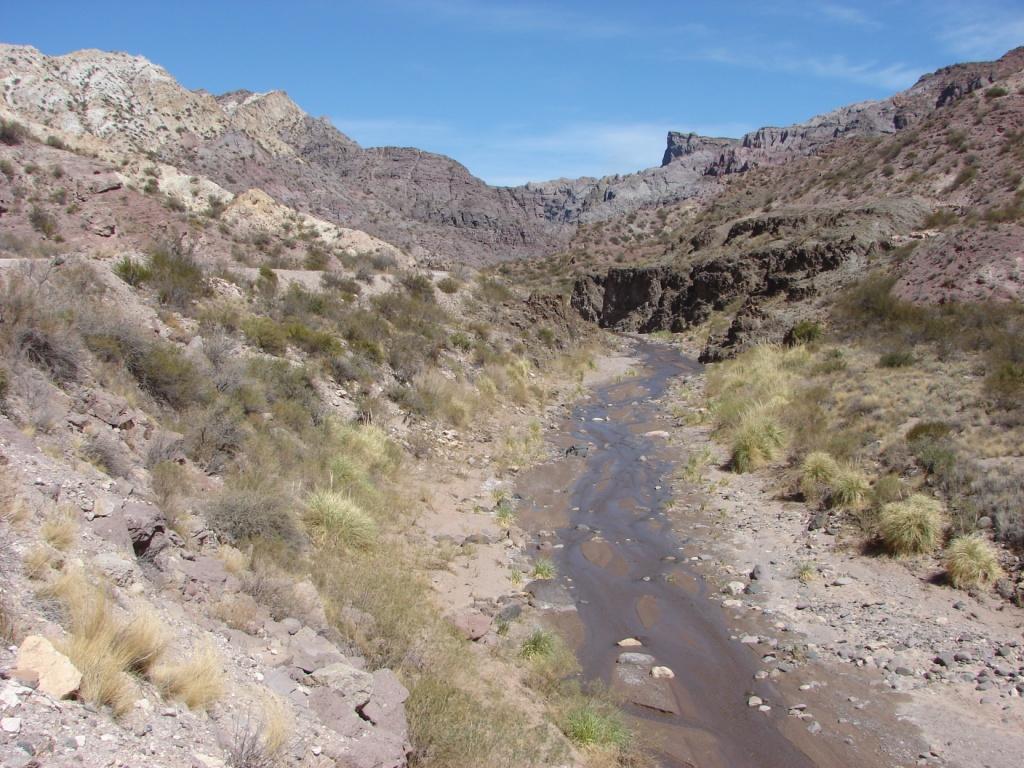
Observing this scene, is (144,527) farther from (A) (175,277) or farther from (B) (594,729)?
(A) (175,277)

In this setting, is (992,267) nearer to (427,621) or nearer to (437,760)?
(427,621)

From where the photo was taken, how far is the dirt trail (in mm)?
7223

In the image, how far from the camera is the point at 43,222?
22.3m

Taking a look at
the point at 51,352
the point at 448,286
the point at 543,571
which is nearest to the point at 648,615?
the point at 543,571

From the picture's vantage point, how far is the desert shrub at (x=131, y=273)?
14836 millimetres

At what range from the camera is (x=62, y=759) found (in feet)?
10.7

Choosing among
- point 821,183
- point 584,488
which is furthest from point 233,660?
point 821,183

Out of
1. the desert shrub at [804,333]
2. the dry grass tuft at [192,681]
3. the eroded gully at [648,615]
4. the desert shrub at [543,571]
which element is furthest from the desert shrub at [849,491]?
the desert shrub at [804,333]

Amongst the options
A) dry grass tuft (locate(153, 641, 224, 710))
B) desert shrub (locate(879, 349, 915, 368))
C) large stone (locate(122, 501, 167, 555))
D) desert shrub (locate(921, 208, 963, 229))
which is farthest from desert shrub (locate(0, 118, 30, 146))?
desert shrub (locate(921, 208, 963, 229))

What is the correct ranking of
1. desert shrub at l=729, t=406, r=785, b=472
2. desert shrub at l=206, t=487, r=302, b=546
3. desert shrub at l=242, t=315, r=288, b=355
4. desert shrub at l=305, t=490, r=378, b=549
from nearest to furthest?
desert shrub at l=206, t=487, r=302, b=546 < desert shrub at l=305, t=490, r=378, b=549 < desert shrub at l=242, t=315, r=288, b=355 < desert shrub at l=729, t=406, r=785, b=472

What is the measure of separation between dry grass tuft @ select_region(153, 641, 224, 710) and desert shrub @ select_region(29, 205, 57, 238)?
848 inches

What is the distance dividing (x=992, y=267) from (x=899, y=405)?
13.1 meters

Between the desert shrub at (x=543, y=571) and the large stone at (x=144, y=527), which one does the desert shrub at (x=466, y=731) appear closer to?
the large stone at (x=144, y=527)

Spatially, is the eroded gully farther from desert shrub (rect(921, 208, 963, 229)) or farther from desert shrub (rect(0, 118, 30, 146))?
desert shrub (rect(921, 208, 963, 229))
